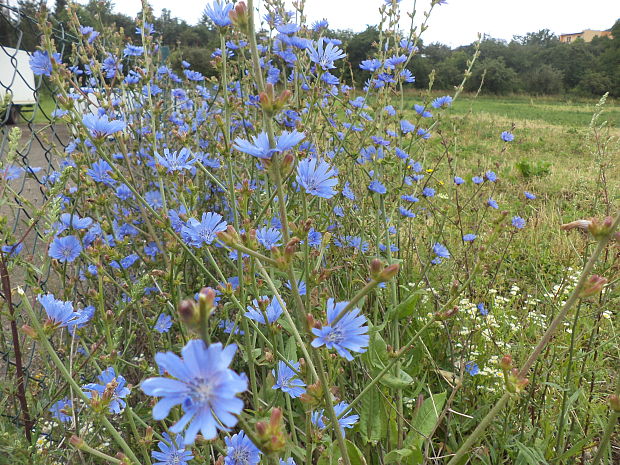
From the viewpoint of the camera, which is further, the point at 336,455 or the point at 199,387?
the point at 336,455

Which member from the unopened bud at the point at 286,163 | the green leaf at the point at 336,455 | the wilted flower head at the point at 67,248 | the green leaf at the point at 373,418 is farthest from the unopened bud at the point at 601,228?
the wilted flower head at the point at 67,248

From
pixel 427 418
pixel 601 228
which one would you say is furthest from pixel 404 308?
pixel 601 228

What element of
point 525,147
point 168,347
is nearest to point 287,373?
point 168,347

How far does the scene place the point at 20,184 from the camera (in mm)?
4977

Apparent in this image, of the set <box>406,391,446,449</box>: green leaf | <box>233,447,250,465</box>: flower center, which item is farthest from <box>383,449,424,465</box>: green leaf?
<box>233,447,250,465</box>: flower center

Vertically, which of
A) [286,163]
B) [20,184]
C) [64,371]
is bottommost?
[20,184]

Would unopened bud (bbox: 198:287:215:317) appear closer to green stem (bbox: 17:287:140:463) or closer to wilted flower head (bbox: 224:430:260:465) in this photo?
green stem (bbox: 17:287:140:463)

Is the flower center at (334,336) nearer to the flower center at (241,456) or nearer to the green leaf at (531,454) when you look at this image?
the flower center at (241,456)

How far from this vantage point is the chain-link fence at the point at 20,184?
150 cm

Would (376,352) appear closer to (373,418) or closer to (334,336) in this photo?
(373,418)

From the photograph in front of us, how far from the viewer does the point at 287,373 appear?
1611mm

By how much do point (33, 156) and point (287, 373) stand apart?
7403 mm

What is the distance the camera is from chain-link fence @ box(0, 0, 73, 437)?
1501mm

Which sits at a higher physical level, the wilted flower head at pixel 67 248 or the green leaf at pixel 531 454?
the wilted flower head at pixel 67 248
